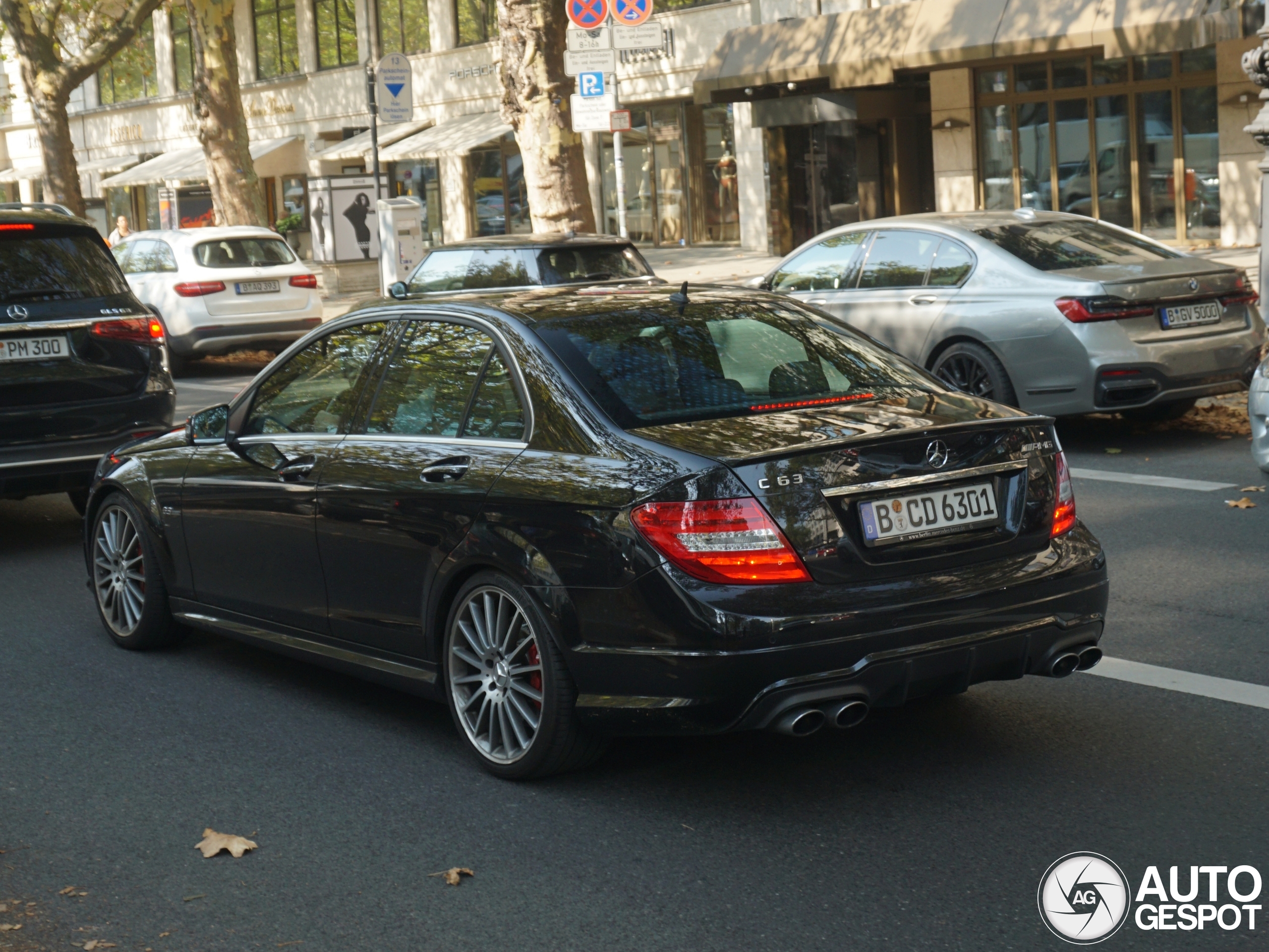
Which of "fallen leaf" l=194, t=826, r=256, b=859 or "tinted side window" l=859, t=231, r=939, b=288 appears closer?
"fallen leaf" l=194, t=826, r=256, b=859

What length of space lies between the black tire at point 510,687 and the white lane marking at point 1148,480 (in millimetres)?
5550

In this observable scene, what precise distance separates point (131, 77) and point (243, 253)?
3739 cm

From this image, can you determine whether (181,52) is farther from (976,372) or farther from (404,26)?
(976,372)

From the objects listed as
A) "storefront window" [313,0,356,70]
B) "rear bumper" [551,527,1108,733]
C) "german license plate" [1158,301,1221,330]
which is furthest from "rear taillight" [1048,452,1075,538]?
"storefront window" [313,0,356,70]

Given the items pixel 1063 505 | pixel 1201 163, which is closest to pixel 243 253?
pixel 1201 163

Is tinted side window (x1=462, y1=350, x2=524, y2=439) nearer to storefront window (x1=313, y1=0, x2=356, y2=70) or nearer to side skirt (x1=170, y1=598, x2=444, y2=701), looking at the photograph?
side skirt (x1=170, y1=598, x2=444, y2=701)

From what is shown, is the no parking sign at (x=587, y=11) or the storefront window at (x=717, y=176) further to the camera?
the storefront window at (x=717, y=176)

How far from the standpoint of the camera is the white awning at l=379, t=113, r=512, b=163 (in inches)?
1444

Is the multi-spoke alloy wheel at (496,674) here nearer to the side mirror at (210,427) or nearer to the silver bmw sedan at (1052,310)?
the side mirror at (210,427)

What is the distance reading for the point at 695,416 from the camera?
186 inches

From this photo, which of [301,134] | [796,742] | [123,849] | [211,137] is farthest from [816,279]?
[301,134]

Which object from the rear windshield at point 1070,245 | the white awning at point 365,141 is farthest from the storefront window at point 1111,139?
the white awning at point 365,141

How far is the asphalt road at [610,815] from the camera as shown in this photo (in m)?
3.76

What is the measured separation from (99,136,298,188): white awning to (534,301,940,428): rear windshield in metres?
41.4
